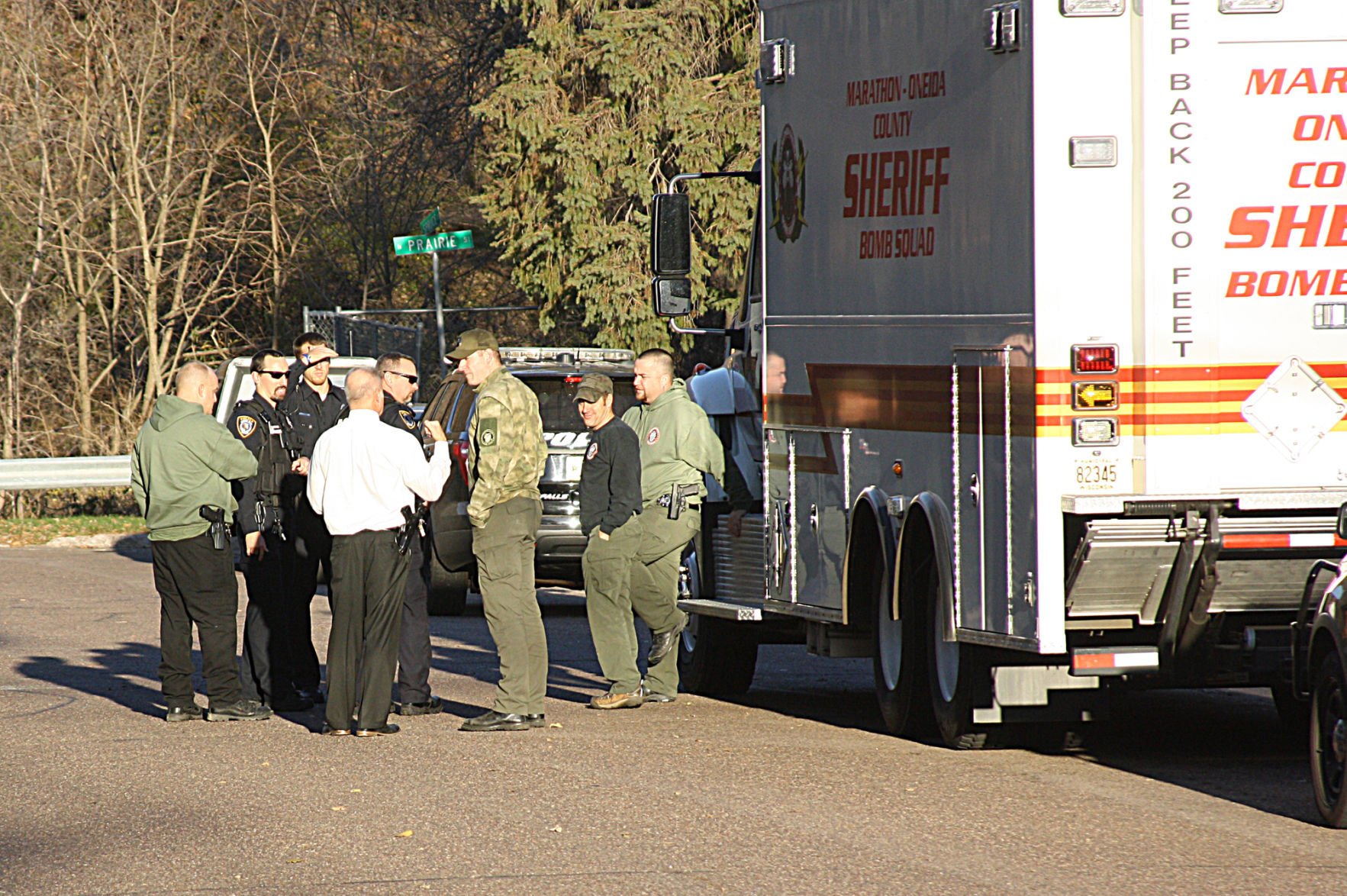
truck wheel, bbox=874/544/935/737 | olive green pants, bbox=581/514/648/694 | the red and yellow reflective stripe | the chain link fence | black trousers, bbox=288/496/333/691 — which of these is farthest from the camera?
the chain link fence

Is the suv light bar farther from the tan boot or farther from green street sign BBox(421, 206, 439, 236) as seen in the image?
the tan boot

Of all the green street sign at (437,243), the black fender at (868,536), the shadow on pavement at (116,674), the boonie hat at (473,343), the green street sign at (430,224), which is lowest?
the shadow on pavement at (116,674)

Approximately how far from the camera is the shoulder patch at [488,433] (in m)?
10.4

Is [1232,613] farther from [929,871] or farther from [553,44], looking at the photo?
[553,44]

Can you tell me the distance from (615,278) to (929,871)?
19324mm

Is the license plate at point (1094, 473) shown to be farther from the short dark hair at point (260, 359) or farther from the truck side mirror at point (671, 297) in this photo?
the short dark hair at point (260, 359)

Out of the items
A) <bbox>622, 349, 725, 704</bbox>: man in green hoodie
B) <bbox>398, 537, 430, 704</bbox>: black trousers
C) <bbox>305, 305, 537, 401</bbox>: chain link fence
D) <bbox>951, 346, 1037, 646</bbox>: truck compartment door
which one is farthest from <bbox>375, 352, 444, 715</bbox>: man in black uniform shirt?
<bbox>305, 305, 537, 401</bbox>: chain link fence

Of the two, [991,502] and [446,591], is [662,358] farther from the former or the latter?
[446,591]

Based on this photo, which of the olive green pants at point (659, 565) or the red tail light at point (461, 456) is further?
the red tail light at point (461, 456)

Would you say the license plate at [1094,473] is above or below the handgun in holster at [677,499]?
above

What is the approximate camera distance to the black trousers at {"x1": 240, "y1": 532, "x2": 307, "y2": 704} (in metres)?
11.1

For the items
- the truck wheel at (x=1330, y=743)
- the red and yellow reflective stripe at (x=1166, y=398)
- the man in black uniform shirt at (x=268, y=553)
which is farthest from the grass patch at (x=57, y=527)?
the truck wheel at (x=1330, y=743)

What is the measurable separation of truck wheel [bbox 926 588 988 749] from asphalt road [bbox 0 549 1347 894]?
11 centimetres

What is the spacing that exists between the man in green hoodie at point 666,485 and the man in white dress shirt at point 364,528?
1.53 metres
